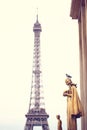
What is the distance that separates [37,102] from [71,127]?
89.7m

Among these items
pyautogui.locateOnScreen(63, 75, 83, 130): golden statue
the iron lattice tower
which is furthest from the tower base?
pyautogui.locateOnScreen(63, 75, 83, 130): golden statue

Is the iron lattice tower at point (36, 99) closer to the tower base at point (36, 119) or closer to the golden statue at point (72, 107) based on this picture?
the tower base at point (36, 119)

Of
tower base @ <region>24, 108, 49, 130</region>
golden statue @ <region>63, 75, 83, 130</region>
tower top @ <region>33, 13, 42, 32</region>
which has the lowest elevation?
golden statue @ <region>63, 75, 83, 130</region>

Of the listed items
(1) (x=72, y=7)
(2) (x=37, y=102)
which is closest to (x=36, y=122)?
(2) (x=37, y=102)

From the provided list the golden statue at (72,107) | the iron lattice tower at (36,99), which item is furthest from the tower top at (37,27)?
the golden statue at (72,107)

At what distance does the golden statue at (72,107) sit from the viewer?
15758 millimetres

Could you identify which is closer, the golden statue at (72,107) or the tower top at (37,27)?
the golden statue at (72,107)

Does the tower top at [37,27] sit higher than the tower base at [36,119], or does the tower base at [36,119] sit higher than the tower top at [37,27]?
the tower top at [37,27]

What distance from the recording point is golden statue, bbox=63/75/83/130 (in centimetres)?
1576

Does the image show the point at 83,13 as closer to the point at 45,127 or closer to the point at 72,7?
the point at 72,7

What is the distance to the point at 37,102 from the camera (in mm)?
105375

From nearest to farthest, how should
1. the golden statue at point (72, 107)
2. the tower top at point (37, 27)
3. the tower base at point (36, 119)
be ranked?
the golden statue at point (72, 107), the tower base at point (36, 119), the tower top at point (37, 27)

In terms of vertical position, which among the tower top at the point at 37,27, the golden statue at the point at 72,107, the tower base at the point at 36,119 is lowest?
the golden statue at the point at 72,107

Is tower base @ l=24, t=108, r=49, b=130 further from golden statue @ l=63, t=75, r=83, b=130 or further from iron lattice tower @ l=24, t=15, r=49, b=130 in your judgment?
golden statue @ l=63, t=75, r=83, b=130
